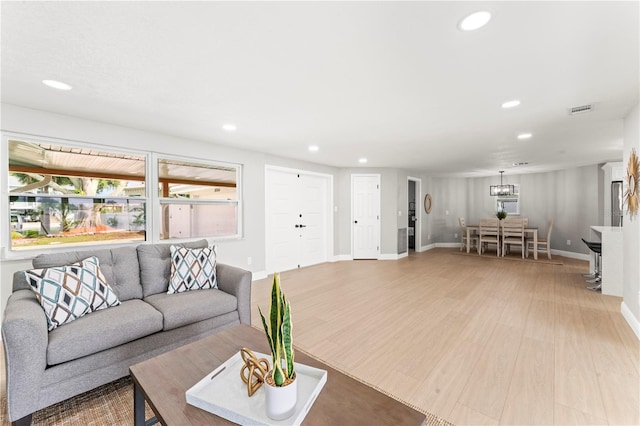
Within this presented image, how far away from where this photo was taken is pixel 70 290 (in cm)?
196

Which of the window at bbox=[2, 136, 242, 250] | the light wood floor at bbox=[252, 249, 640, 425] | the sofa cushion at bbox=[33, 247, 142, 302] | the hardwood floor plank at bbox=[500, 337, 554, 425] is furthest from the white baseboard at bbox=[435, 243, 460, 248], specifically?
the sofa cushion at bbox=[33, 247, 142, 302]

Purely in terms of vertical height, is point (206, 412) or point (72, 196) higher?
point (72, 196)

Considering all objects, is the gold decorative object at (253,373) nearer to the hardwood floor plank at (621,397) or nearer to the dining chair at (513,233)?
the hardwood floor plank at (621,397)

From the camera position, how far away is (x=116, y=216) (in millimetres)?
3410

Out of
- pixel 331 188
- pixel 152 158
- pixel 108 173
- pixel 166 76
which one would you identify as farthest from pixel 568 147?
→ pixel 108 173

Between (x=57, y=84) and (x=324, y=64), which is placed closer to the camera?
(x=324, y=64)

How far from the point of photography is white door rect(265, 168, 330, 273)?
17.5 feet

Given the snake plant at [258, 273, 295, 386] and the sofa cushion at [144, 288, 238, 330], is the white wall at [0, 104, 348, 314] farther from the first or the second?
the snake plant at [258, 273, 295, 386]

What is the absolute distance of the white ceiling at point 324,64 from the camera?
145 centimetres

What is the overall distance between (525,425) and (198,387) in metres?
1.79

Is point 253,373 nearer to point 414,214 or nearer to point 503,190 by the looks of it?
point 414,214

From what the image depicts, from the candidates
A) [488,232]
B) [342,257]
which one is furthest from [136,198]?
[488,232]

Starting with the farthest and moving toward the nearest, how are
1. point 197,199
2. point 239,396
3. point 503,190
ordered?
point 503,190 < point 197,199 < point 239,396

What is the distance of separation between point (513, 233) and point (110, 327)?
787cm
